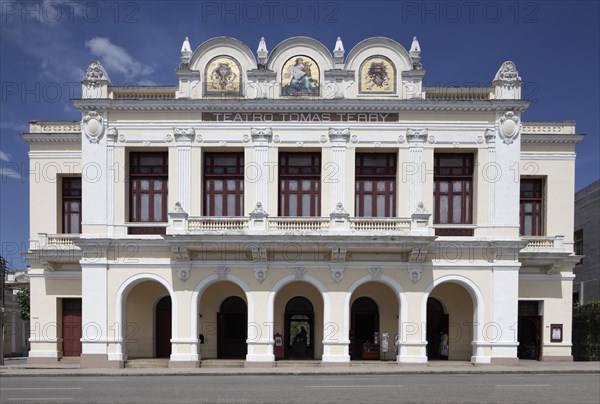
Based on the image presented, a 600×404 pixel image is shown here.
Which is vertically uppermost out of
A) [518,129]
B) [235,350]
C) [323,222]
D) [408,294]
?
[518,129]

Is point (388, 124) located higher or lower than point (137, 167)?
higher

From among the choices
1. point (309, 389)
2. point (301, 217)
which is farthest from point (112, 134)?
Answer: point (309, 389)

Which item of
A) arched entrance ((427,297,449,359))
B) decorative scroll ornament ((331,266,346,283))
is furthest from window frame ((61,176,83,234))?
arched entrance ((427,297,449,359))

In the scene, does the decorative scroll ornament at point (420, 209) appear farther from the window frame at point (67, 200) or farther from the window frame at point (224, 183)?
the window frame at point (67, 200)

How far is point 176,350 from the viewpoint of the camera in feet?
62.9

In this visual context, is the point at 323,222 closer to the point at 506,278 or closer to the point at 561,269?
the point at 506,278

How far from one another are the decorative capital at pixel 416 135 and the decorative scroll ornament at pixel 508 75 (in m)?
3.92

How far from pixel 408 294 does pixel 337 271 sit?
3.16 meters

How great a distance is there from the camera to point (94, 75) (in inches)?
789

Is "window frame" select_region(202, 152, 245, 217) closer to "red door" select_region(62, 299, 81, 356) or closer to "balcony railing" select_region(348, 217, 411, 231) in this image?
"balcony railing" select_region(348, 217, 411, 231)

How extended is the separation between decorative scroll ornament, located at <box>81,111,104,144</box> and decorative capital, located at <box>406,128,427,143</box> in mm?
13183

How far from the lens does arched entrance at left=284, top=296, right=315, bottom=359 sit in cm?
2142

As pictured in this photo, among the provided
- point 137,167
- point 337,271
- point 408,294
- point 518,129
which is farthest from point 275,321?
point 518,129

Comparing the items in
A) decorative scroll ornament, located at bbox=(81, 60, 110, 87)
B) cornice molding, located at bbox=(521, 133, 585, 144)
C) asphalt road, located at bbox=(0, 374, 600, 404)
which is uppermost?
decorative scroll ornament, located at bbox=(81, 60, 110, 87)
